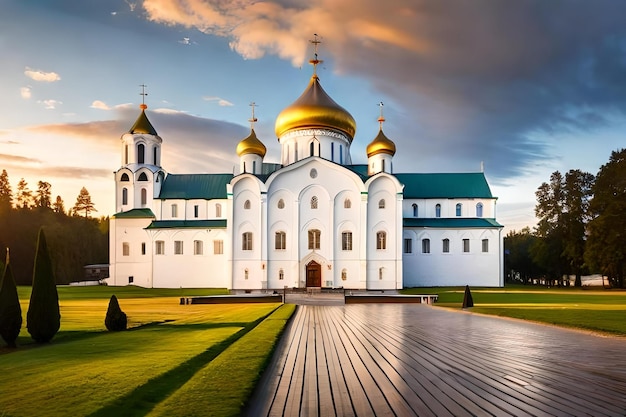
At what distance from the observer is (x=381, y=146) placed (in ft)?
152

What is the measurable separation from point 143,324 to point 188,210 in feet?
118

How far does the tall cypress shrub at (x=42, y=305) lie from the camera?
46.7 ft

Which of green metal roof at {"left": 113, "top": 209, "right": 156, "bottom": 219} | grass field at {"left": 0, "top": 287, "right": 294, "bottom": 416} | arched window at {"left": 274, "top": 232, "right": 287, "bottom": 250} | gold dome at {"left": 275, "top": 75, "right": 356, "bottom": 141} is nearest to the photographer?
grass field at {"left": 0, "top": 287, "right": 294, "bottom": 416}

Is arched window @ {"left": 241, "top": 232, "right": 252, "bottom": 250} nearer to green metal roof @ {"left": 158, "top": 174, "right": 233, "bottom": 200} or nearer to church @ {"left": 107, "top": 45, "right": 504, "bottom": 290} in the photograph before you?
church @ {"left": 107, "top": 45, "right": 504, "bottom": 290}

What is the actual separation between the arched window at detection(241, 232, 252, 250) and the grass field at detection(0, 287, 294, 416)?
27135 mm

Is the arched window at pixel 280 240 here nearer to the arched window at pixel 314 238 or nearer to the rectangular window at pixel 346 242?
the arched window at pixel 314 238

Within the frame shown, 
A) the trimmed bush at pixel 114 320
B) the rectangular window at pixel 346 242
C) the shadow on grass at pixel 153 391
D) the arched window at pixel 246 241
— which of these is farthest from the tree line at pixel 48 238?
the shadow on grass at pixel 153 391

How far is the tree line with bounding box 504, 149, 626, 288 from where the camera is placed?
4803 cm

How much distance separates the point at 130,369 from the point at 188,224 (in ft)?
142

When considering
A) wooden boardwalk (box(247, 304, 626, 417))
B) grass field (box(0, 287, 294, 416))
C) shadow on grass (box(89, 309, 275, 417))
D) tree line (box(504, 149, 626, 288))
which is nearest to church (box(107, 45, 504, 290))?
tree line (box(504, 149, 626, 288))

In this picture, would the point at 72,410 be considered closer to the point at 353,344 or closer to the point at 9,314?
the point at 353,344

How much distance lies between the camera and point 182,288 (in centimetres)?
4822

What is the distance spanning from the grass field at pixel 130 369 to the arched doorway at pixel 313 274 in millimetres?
26482

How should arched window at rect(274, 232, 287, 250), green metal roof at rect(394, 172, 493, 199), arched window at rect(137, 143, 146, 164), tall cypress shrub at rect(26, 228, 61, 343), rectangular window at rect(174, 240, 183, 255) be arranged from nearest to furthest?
tall cypress shrub at rect(26, 228, 61, 343) < arched window at rect(274, 232, 287, 250) < rectangular window at rect(174, 240, 183, 255) < green metal roof at rect(394, 172, 493, 199) < arched window at rect(137, 143, 146, 164)
